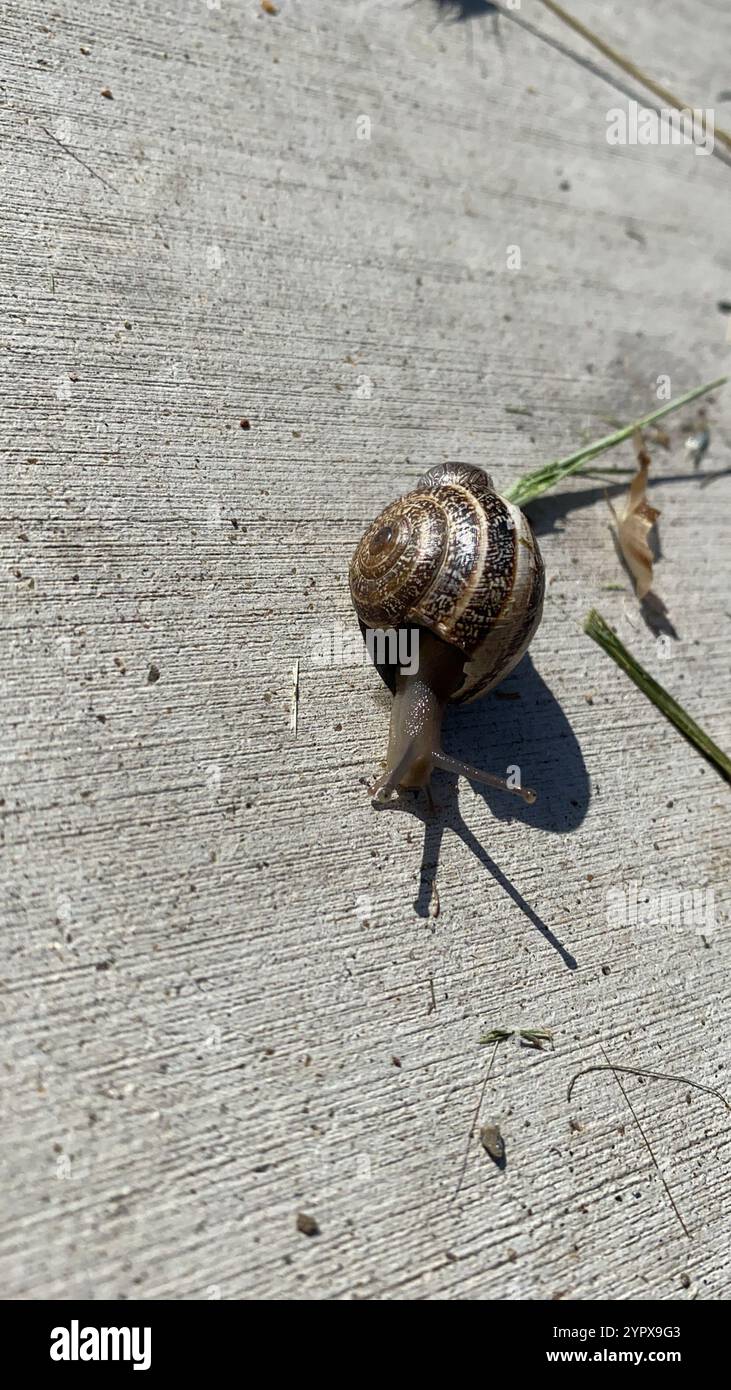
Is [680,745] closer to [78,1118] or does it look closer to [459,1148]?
[459,1148]

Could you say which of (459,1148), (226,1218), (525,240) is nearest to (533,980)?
(459,1148)

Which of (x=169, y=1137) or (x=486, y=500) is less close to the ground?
(x=486, y=500)

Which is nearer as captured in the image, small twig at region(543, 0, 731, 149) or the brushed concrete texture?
the brushed concrete texture

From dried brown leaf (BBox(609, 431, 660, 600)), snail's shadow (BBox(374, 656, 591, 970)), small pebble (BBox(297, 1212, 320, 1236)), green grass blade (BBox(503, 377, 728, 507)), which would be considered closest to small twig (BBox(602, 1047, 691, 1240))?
snail's shadow (BBox(374, 656, 591, 970))

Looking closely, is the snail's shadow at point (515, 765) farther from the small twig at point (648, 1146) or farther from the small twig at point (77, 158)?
the small twig at point (77, 158)

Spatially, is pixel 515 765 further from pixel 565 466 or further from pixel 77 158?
pixel 77 158

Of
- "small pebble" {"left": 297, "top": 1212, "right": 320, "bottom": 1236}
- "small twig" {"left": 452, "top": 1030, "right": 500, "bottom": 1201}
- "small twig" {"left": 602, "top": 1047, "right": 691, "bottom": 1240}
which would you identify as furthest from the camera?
"small twig" {"left": 602, "top": 1047, "right": 691, "bottom": 1240}

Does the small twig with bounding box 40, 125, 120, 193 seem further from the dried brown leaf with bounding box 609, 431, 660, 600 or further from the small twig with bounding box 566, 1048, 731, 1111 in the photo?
the small twig with bounding box 566, 1048, 731, 1111
